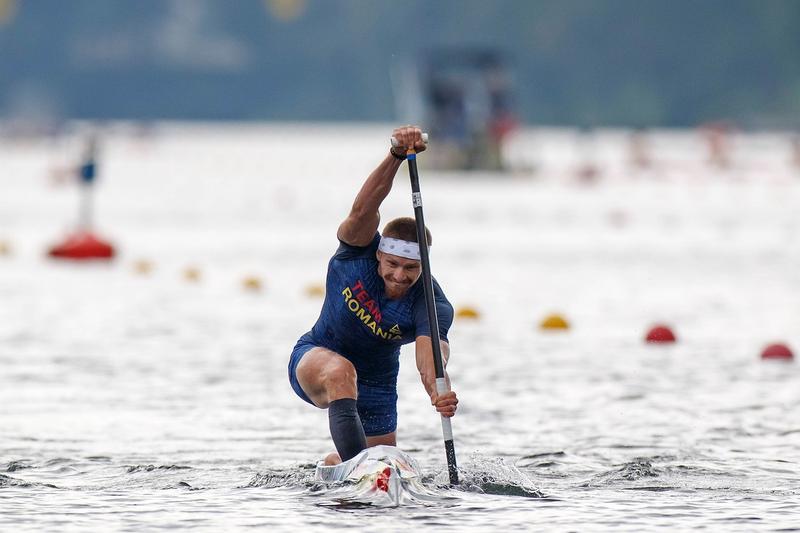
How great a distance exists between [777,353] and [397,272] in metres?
5.92

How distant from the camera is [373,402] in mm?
8250

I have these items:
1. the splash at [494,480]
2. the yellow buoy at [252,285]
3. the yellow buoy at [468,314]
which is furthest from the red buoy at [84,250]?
the splash at [494,480]

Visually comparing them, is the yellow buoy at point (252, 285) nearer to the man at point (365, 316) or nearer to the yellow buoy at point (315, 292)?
the yellow buoy at point (315, 292)

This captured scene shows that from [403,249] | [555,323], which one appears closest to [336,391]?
[403,249]

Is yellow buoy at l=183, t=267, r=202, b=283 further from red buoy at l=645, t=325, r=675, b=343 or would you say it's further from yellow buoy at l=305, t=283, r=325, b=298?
red buoy at l=645, t=325, r=675, b=343

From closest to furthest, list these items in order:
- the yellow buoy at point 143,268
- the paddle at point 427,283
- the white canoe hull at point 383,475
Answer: the white canoe hull at point 383,475 → the paddle at point 427,283 → the yellow buoy at point 143,268

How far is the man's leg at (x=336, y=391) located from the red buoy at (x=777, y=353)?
581 cm

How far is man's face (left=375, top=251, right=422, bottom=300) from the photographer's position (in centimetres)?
777

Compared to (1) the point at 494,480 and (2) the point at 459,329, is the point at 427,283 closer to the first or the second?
(1) the point at 494,480

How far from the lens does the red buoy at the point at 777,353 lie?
12.9 metres

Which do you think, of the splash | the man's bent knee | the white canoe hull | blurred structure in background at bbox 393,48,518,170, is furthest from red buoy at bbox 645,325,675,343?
blurred structure in background at bbox 393,48,518,170

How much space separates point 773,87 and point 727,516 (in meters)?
141

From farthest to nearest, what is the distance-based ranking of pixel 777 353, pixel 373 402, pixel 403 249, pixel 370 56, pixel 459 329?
pixel 370 56 → pixel 459 329 → pixel 777 353 → pixel 373 402 → pixel 403 249

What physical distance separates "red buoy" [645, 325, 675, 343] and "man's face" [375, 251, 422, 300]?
6.31 metres
